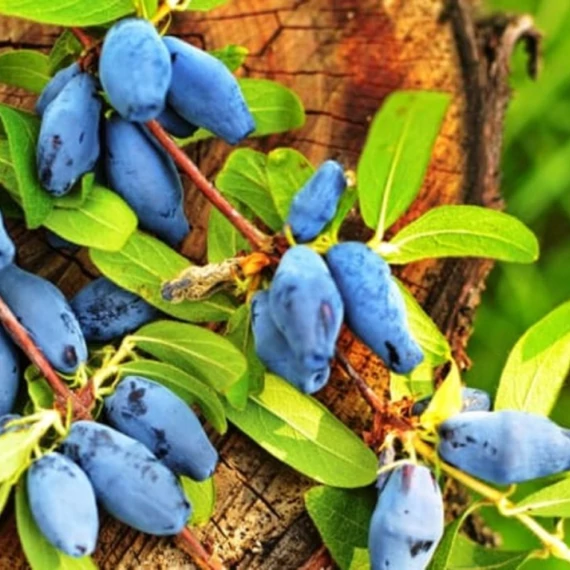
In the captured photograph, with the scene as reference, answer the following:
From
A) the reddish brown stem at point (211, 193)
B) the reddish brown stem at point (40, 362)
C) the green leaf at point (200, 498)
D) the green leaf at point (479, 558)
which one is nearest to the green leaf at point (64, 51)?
the reddish brown stem at point (211, 193)

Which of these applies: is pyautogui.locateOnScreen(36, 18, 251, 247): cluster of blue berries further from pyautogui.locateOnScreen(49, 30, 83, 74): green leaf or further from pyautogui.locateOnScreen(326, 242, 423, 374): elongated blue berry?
pyautogui.locateOnScreen(326, 242, 423, 374): elongated blue berry

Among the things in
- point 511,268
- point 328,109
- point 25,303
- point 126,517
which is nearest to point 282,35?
point 328,109

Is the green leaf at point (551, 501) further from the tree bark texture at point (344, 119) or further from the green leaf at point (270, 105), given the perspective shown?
the green leaf at point (270, 105)

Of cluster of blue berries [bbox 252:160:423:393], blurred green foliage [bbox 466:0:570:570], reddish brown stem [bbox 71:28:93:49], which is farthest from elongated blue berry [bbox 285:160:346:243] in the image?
blurred green foliage [bbox 466:0:570:570]

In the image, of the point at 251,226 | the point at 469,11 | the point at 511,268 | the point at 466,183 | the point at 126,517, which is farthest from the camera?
the point at 511,268

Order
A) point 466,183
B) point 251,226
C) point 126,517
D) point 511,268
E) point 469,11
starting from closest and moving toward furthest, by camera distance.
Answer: point 126,517 < point 251,226 < point 466,183 < point 469,11 < point 511,268

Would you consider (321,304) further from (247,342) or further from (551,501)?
(551,501)

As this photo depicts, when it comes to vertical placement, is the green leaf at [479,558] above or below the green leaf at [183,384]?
below

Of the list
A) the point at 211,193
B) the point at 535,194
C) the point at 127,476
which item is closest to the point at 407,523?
the point at 127,476

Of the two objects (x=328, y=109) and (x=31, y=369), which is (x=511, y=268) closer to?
(x=328, y=109)
